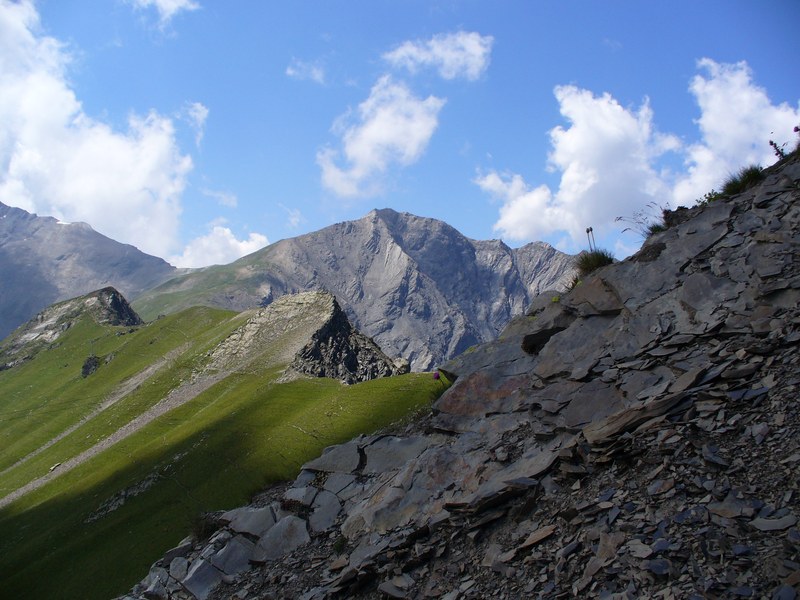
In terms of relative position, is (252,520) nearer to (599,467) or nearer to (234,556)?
(234,556)

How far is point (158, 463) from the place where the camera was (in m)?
62.5

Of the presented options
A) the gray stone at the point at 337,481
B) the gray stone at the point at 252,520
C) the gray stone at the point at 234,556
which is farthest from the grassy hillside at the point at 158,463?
the gray stone at the point at 234,556

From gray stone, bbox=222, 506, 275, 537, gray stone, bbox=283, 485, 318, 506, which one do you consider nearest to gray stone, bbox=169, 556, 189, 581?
gray stone, bbox=222, 506, 275, 537

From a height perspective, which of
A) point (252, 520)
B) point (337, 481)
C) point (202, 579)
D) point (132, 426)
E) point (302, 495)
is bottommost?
point (202, 579)

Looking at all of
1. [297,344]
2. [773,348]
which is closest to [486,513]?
[773,348]

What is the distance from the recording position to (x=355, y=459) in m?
23.8

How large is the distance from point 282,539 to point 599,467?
12.2 metres

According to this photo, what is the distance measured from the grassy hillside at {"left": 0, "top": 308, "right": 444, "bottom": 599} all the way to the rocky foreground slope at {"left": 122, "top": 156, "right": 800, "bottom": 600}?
5.60 meters

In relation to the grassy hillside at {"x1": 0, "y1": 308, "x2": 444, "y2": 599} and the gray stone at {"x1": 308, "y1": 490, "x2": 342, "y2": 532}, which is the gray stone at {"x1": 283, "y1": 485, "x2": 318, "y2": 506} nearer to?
the gray stone at {"x1": 308, "y1": 490, "x2": 342, "y2": 532}

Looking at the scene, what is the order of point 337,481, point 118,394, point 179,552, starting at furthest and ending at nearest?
point 118,394, point 337,481, point 179,552

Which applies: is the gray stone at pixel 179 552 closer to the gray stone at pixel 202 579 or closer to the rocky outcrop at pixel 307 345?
the gray stone at pixel 202 579

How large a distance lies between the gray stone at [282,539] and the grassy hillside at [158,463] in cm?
601

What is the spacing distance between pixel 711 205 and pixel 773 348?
8969 mm


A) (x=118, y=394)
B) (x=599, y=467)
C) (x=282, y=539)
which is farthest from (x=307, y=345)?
(x=599, y=467)
